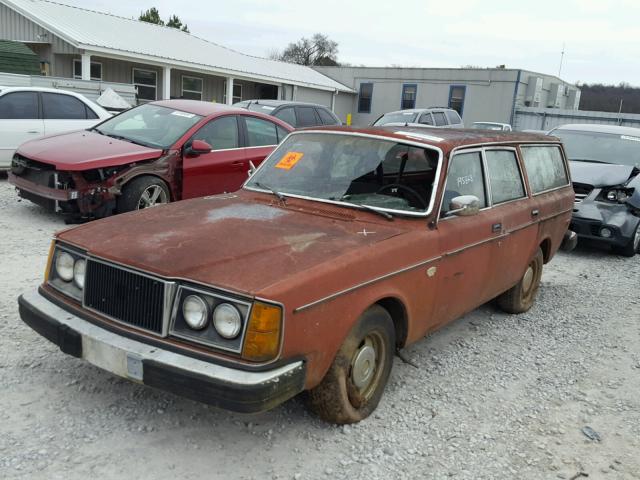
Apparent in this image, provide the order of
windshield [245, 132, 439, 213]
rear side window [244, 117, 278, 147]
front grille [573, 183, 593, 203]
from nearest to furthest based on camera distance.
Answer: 1. windshield [245, 132, 439, 213]
2. rear side window [244, 117, 278, 147]
3. front grille [573, 183, 593, 203]

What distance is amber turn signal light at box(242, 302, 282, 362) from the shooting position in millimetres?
2709

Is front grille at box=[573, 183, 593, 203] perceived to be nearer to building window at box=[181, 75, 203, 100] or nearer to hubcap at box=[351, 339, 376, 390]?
hubcap at box=[351, 339, 376, 390]

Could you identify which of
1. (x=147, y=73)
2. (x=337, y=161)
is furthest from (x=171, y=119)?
(x=147, y=73)

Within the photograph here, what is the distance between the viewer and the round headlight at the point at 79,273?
3.26 metres

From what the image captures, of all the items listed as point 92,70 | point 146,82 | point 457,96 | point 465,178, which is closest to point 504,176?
point 465,178

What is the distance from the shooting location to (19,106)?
934cm

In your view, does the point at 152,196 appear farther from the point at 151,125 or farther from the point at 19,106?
the point at 19,106

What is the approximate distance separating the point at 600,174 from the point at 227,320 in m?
7.66

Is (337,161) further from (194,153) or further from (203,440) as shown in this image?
(194,153)

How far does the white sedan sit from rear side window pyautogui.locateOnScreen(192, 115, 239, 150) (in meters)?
3.39

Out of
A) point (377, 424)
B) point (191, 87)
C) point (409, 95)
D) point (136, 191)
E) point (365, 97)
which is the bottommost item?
point (377, 424)

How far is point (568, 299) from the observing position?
249 inches

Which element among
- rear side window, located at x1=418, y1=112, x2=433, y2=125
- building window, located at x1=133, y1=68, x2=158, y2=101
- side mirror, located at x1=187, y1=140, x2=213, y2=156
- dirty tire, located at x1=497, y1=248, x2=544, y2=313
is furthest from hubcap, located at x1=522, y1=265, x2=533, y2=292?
building window, located at x1=133, y1=68, x2=158, y2=101

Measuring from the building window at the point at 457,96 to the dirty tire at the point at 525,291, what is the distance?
92.8 feet
